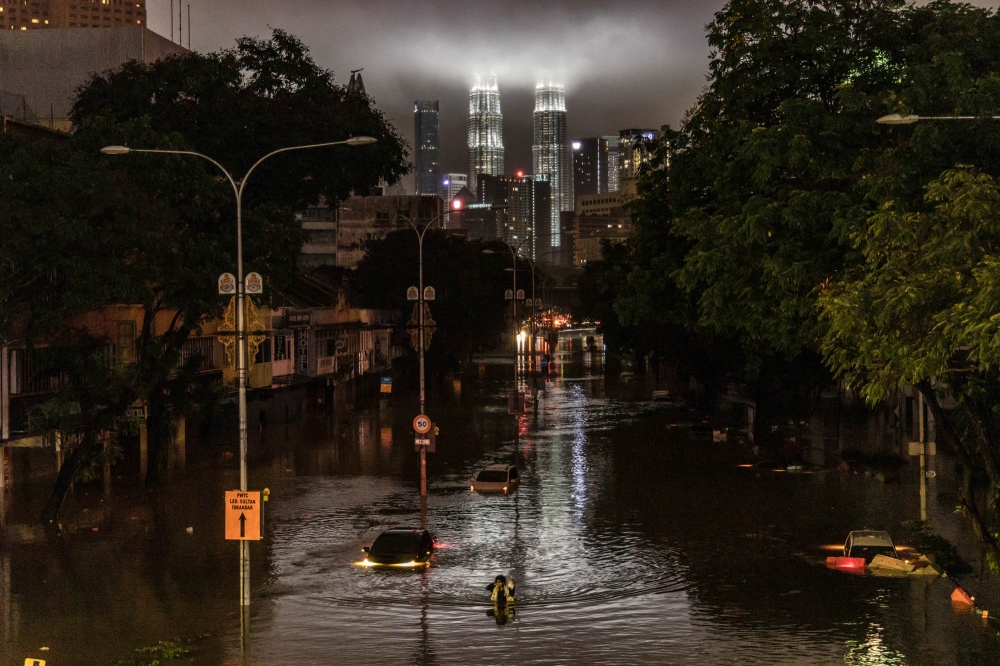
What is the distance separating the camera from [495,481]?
42.2 metres

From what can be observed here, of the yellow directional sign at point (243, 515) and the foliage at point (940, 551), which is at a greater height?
the yellow directional sign at point (243, 515)

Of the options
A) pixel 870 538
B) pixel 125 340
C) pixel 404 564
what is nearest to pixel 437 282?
pixel 125 340

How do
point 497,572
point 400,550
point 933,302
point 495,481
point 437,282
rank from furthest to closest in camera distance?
point 437,282 < point 495,481 < point 400,550 < point 497,572 < point 933,302

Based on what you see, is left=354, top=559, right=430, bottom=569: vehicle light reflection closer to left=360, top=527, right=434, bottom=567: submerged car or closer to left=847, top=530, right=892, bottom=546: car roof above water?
left=360, top=527, right=434, bottom=567: submerged car

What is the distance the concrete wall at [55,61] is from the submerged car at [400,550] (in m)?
47.6

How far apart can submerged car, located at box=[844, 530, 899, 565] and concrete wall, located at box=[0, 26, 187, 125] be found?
54.0 metres

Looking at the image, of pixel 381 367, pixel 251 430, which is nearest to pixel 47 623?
pixel 251 430

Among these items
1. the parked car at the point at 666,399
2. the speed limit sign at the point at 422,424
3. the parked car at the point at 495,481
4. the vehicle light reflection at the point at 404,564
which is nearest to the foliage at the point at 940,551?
the vehicle light reflection at the point at 404,564

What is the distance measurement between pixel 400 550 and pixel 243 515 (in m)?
8.32

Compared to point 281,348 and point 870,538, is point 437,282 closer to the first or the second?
point 281,348

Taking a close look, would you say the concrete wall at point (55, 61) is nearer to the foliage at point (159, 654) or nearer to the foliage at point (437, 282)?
the foliage at point (437, 282)

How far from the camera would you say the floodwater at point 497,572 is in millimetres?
21469

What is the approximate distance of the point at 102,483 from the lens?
145 feet

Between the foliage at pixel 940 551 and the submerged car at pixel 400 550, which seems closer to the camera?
the foliage at pixel 940 551
